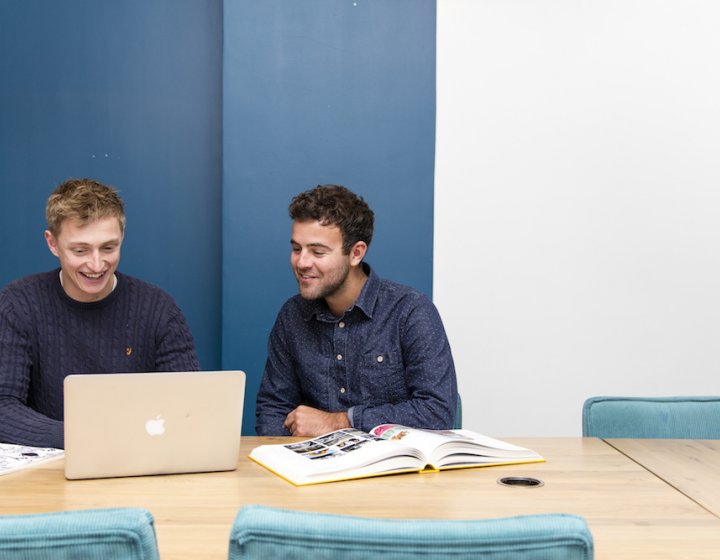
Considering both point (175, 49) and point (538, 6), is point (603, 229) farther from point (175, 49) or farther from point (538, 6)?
point (175, 49)

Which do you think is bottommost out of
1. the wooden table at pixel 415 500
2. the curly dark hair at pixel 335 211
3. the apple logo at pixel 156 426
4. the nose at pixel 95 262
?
the wooden table at pixel 415 500

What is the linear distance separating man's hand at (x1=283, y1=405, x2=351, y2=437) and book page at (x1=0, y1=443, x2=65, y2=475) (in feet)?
2.17

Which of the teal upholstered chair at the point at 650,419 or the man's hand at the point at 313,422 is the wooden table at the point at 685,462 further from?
the man's hand at the point at 313,422

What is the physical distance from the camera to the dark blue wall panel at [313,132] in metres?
3.62

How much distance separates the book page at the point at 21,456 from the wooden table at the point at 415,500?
36mm

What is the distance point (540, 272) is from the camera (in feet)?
12.4

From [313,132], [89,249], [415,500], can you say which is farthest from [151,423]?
[313,132]

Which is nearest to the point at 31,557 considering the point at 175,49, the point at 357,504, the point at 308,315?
the point at 357,504

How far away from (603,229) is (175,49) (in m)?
2.08

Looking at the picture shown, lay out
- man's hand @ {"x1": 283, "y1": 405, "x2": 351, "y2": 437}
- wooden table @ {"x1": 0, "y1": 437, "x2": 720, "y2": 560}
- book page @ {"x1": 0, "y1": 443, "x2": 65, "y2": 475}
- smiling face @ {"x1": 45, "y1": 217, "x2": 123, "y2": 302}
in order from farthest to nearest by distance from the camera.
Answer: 1. smiling face @ {"x1": 45, "y1": 217, "x2": 123, "y2": 302}
2. man's hand @ {"x1": 283, "y1": 405, "x2": 351, "y2": 437}
3. book page @ {"x1": 0, "y1": 443, "x2": 65, "y2": 475}
4. wooden table @ {"x1": 0, "y1": 437, "x2": 720, "y2": 560}

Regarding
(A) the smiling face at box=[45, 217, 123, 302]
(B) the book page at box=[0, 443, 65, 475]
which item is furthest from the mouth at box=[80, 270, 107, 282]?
(B) the book page at box=[0, 443, 65, 475]

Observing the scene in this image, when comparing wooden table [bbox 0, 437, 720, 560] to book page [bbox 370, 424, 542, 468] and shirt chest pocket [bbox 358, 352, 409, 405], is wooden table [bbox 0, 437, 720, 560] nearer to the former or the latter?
book page [bbox 370, 424, 542, 468]

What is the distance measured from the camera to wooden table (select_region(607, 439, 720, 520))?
1787 mm

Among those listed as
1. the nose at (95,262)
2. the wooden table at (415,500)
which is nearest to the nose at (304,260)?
the nose at (95,262)
